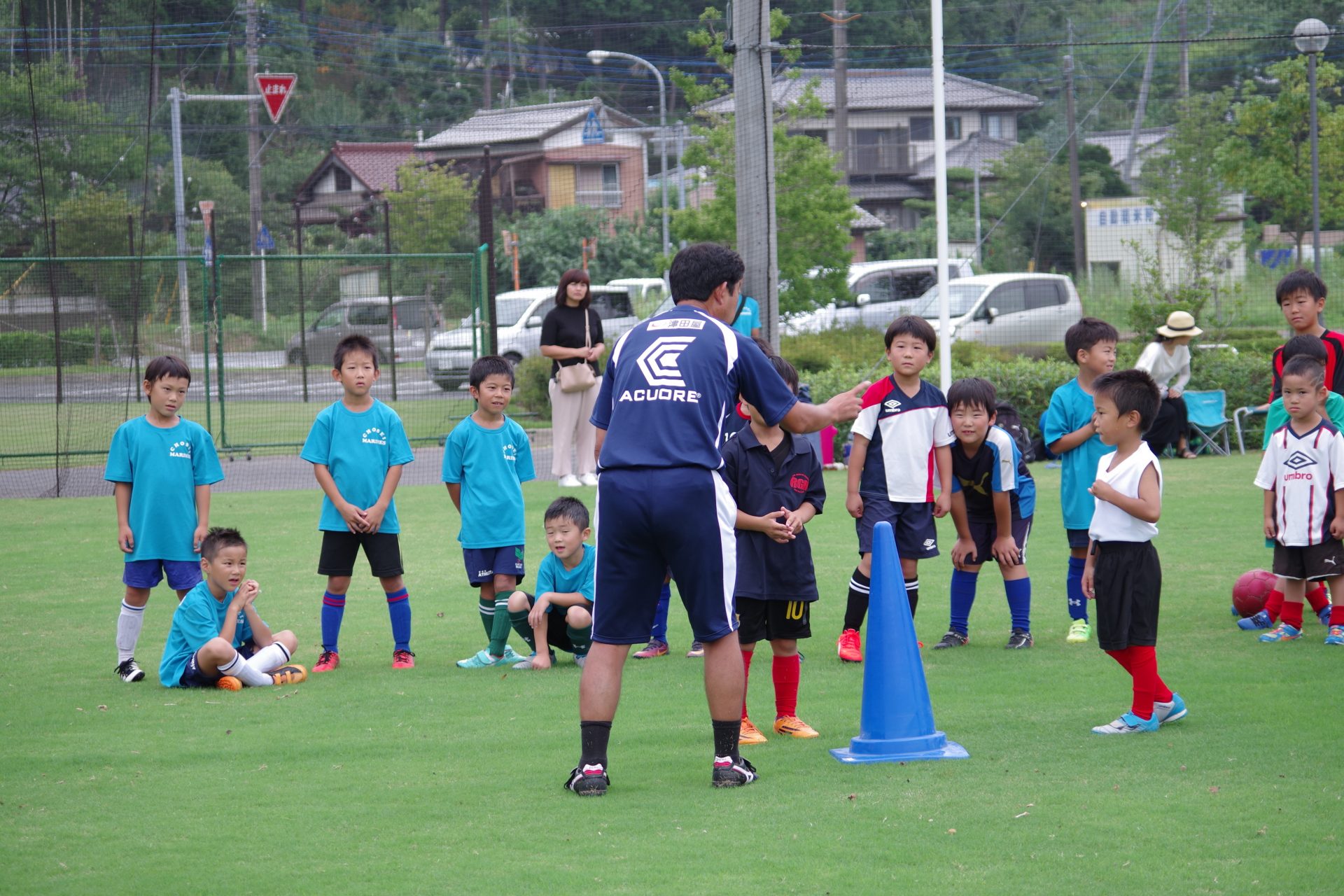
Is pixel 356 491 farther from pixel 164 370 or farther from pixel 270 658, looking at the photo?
pixel 164 370

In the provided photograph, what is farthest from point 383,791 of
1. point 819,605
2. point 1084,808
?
point 819,605

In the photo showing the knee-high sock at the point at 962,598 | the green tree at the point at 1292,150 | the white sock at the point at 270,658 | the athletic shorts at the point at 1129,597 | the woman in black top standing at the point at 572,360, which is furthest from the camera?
the green tree at the point at 1292,150

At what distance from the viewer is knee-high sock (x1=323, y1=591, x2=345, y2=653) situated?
6.70 metres

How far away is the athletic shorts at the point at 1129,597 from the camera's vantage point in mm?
5012

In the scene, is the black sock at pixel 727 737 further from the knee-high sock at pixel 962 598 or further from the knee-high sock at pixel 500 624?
the knee-high sock at pixel 962 598

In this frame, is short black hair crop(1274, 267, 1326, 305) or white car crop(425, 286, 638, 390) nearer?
short black hair crop(1274, 267, 1326, 305)

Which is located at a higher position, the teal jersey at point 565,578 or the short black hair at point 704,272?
the short black hair at point 704,272

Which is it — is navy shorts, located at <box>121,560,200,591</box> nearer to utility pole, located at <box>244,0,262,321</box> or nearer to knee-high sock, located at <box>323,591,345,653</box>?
knee-high sock, located at <box>323,591,345,653</box>

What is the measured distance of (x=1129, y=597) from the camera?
16.5 feet

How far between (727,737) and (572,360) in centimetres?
801

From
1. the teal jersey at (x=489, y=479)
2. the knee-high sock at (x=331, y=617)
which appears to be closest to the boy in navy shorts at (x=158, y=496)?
the knee-high sock at (x=331, y=617)

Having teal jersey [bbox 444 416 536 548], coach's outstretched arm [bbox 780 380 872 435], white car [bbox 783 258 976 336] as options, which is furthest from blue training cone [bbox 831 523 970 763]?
white car [bbox 783 258 976 336]

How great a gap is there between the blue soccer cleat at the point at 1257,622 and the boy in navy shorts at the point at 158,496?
5.52 meters

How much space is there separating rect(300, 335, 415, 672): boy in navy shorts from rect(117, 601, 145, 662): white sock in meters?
0.92
